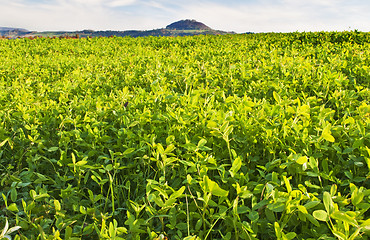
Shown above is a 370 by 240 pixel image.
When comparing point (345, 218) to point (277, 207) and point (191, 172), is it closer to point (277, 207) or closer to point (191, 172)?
point (277, 207)

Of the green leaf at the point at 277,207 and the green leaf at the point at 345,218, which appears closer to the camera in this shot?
the green leaf at the point at 345,218

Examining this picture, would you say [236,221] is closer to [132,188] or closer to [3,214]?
[132,188]

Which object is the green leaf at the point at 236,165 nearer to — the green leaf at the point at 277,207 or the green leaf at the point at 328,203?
the green leaf at the point at 277,207

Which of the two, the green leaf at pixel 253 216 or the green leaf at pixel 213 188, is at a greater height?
the green leaf at pixel 213 188

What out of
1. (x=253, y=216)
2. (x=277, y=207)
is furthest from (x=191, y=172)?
(x=277, y=207)

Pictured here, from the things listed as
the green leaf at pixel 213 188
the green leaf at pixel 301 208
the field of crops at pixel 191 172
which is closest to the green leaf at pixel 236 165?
the field of crops at pixel 191 172

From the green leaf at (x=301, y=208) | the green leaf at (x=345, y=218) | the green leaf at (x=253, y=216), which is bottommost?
the green leaf at (x=253, y=216)

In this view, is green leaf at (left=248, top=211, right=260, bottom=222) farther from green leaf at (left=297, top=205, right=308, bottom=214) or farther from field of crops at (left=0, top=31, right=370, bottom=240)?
green leaf at (left=297, top=205, right=308, bottom=214)

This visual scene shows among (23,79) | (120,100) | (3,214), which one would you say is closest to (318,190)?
(120,100)

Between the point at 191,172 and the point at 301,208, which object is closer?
the point at 301,208

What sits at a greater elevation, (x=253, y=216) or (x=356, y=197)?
(x=356, y=197)

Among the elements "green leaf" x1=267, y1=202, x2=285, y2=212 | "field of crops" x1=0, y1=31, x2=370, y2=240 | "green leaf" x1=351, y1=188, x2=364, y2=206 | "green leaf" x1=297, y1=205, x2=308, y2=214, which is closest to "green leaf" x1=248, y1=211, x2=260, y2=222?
"field of crops" x1=0, y1=31, x2=370, y2=240

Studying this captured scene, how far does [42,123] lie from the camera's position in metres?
2.91

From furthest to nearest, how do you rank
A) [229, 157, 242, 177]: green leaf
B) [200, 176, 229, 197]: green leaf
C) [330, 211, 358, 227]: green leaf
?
[229, 157, 242, 177]: green leaf, [200, 176, 229, 197]: green leaf, [330, 211, 358, 227]: green leaf
